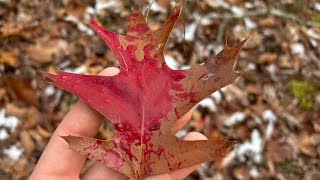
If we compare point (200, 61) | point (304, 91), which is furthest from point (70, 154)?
point (304, 91)

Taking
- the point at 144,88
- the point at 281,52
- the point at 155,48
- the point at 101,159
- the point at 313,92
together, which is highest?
the point at 281,52

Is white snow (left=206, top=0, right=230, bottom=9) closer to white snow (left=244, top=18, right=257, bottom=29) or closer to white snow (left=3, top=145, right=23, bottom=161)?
white snow (left=244, top=18, right=257, bottom=29)

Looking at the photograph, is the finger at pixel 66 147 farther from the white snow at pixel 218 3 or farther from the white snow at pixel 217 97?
the white snow at pixel 218 3

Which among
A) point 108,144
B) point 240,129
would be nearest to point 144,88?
point 108,144

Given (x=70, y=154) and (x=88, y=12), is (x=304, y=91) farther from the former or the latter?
(x=70, y=154)

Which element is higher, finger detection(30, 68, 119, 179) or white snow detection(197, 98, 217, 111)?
white snow detection(197, 98, 217, 111)

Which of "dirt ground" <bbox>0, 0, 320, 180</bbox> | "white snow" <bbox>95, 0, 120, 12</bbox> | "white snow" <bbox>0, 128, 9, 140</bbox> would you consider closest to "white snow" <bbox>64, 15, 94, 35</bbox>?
"dirt ground" <bbox>0, 0, 320, 180</bbox>

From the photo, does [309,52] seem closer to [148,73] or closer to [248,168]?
[248,168]
